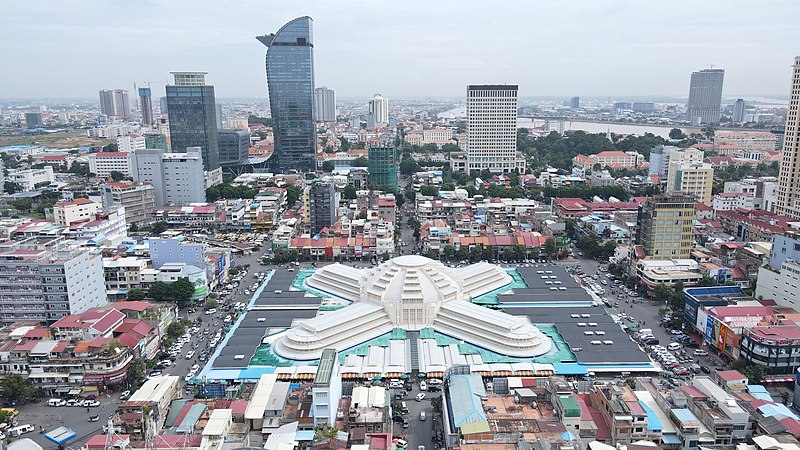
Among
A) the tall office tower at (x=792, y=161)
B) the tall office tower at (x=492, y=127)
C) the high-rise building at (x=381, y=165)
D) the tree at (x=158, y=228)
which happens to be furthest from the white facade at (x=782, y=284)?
the tall office tower at (x=492, y=127)

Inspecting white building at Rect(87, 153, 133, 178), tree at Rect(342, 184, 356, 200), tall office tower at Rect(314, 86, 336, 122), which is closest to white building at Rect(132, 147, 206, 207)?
tree at Rect(342, 184, 356, 200)

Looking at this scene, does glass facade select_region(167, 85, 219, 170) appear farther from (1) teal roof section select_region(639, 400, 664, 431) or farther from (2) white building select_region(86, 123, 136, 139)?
(1) teal roof section select_region(639, 400, 664, 431)

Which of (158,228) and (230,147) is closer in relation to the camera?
(158,228)

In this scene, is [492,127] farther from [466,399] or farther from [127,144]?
[466,399]

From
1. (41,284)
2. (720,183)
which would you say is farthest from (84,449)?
(720,183)

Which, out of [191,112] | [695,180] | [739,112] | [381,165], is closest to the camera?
[695,180]

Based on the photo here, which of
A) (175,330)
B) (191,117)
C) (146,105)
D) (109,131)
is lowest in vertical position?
(175,330)

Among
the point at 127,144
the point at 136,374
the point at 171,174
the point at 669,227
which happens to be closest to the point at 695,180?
the point at 669,227
